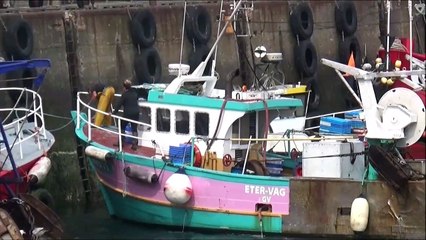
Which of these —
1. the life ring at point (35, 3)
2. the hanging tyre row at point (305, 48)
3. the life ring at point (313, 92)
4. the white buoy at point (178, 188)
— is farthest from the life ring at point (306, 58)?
the white buoy at point (178, 188)

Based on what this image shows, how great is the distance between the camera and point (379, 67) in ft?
57.7

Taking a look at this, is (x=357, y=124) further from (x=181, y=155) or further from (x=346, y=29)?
(x=346, y=29)

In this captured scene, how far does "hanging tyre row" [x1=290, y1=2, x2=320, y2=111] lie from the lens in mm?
27891

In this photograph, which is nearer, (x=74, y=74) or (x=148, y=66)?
(x=74, y=74)

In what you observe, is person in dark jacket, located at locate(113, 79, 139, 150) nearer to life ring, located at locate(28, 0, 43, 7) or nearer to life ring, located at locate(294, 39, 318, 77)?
life ring, located at locate(28, 0, 43, 7)

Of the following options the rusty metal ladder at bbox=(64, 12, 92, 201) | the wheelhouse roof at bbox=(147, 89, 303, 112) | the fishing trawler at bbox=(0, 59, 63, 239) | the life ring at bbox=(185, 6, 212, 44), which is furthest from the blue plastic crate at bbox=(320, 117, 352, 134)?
the life ring at bbox=(185, 6, 212, 44)

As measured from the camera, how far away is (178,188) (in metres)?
18.2

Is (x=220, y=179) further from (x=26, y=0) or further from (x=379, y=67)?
(x=26, y=0)

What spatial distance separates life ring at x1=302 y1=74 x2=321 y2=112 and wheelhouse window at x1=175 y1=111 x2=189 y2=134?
8417mm

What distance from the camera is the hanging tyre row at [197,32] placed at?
83.8ft

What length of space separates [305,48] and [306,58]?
237 millimetres

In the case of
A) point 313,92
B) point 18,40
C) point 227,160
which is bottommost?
point 313,92

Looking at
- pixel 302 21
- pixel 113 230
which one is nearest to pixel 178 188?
pixel 113 230

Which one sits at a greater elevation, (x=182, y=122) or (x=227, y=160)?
(x=182, y=122)
